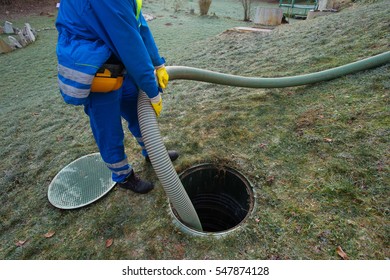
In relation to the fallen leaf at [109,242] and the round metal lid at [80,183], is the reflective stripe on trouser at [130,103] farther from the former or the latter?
the fallen leaf at [109,242]

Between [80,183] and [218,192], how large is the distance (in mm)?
1387

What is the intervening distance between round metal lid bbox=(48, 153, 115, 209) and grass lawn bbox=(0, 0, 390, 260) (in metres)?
0.09

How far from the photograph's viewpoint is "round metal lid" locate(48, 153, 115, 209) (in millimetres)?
2363

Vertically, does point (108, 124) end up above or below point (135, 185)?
above

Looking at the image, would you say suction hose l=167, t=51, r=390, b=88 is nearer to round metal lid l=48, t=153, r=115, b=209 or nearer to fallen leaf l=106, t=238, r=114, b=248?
round metal lid l=48, t=153, r=115, b=209

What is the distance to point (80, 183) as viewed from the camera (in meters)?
2.56

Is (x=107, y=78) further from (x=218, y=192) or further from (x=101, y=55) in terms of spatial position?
(x=218, y=192)

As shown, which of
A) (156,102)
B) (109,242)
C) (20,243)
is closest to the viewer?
(156,102)

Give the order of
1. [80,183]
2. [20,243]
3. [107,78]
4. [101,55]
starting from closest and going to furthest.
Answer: [101,55]
[107,78]
[20,243]
[80,183]

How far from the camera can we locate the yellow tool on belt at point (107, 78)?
161 centimetres

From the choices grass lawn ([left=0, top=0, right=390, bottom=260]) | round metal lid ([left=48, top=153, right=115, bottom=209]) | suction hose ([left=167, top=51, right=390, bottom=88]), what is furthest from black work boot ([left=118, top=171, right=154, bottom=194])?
suction hose ([left=167, top=51, right=390, bottom=88])

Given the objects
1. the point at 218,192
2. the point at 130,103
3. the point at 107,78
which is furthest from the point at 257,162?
the point at 107,78

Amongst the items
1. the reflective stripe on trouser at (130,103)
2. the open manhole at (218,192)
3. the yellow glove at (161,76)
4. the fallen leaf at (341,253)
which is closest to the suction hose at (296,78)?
the yellow glove at (161,76)
